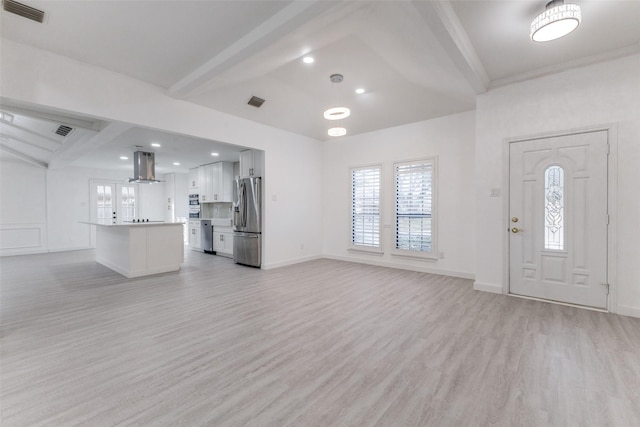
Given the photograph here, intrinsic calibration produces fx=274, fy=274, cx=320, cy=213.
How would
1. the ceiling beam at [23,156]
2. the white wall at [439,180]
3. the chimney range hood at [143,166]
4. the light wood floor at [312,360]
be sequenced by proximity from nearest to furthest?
the light wood floor at [312,360] < the white wall at [439,180] < the chimney range hood at [143,166] < the ceiling beam at [23,156]

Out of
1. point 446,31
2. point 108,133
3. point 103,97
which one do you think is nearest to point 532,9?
point 446,31

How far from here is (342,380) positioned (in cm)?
203

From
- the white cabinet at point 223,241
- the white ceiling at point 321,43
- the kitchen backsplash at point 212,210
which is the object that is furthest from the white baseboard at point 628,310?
the kitchen backsplash at point 212,210

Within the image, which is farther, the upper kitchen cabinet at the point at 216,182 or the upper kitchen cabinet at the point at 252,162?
the upper kitchen cabinet at the point at 216,182

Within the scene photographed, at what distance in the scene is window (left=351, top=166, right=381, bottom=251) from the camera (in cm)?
614

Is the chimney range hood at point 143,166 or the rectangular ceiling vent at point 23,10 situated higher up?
the rectangular ceiling vent at point 23,10

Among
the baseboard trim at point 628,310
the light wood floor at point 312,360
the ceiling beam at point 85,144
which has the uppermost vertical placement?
the ceiling beam at point 85,144

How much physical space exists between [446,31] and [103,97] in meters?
4.10

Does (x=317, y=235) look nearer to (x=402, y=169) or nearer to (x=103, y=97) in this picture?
(x=402, y=169)

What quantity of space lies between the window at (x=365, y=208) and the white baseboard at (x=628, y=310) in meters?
3.62

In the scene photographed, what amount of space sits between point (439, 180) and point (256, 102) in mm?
3684

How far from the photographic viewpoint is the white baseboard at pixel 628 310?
3.19 meters

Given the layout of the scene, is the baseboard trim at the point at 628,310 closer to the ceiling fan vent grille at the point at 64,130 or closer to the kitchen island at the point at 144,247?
the kitchen island at the point at 144,247

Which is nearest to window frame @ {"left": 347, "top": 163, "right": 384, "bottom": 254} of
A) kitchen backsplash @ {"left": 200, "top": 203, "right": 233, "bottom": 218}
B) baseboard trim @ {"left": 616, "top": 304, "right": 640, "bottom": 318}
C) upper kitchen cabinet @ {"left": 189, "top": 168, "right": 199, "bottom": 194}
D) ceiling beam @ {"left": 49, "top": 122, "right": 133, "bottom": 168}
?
baseboard trim @ {"left": 616, "top": 304, "right": 640, "bottom": 318}
